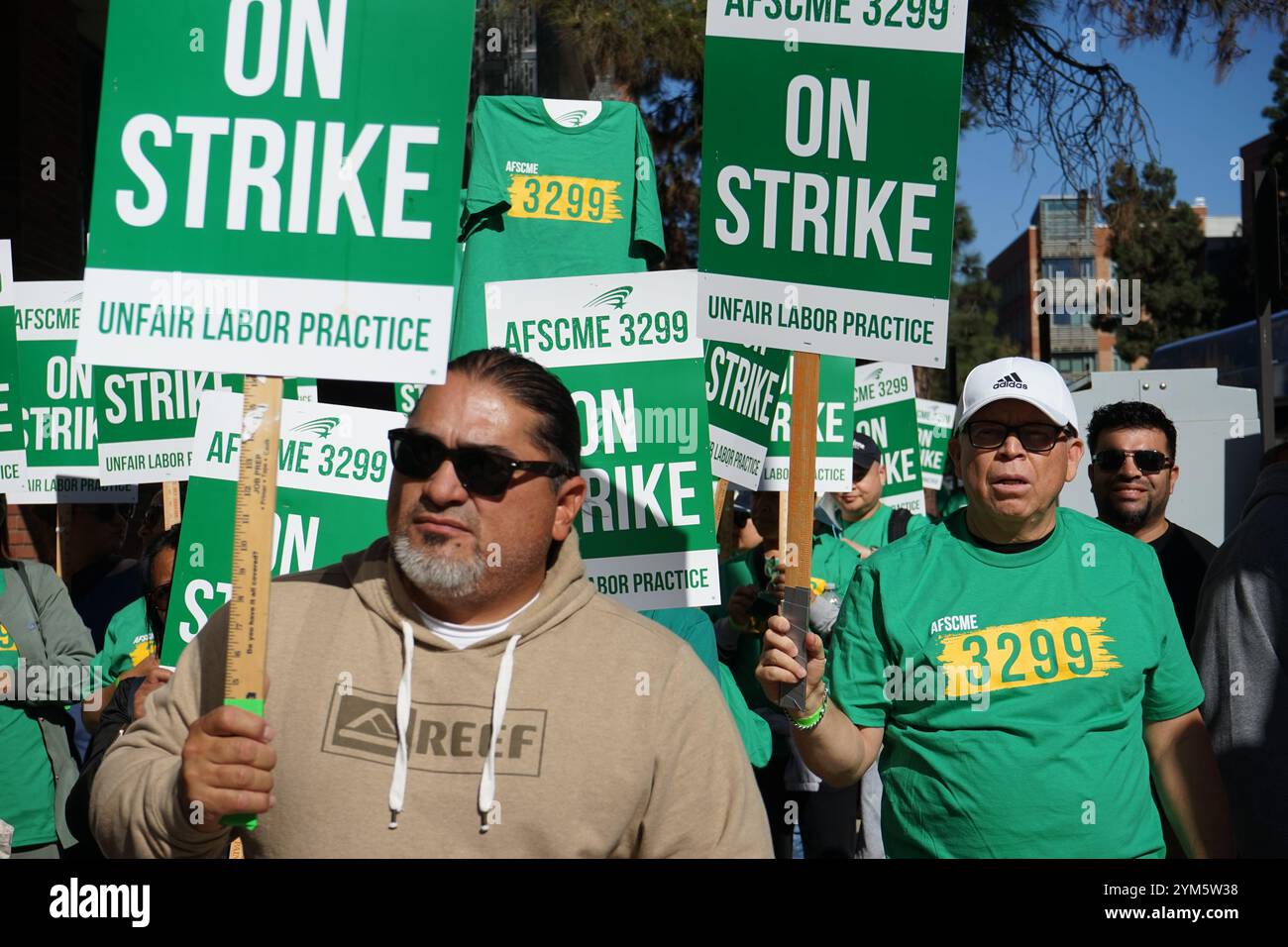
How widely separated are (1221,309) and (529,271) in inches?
1874

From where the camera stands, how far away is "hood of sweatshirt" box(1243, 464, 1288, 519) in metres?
3.65

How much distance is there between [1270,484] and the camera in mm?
3697

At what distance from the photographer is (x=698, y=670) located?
2594mm

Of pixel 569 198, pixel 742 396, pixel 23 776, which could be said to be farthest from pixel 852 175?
pixel 23 776

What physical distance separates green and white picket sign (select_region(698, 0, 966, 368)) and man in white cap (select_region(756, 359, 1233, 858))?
351 millimetres

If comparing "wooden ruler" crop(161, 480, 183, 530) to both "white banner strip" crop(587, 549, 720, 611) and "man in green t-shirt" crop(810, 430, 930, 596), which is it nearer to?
"white banner strip" crop(587, 549, 720, 611)

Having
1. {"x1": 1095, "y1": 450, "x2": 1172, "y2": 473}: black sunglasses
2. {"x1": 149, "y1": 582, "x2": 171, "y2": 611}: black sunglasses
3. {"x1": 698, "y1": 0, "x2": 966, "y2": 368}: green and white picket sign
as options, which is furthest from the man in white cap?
{"x1": 149, "y1": 582, "x2": 171, "y2": 611}: black sunglasses

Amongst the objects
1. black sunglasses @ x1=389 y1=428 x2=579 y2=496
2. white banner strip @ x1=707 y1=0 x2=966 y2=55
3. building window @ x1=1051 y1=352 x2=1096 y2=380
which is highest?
building window @ x1=1051 y1=352 x2=1096 y2=380

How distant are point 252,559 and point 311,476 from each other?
210cm

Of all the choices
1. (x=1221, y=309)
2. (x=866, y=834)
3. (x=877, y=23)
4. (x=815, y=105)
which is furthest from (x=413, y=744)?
(x=1221, y=309)

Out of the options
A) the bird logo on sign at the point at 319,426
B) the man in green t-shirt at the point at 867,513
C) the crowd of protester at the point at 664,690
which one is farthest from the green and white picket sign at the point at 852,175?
the man in green t-shirt at the point at 867,513

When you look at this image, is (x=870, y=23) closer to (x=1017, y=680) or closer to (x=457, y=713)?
(x=1017, y=680)

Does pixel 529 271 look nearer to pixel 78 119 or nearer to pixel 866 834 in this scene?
pixel 866 834
